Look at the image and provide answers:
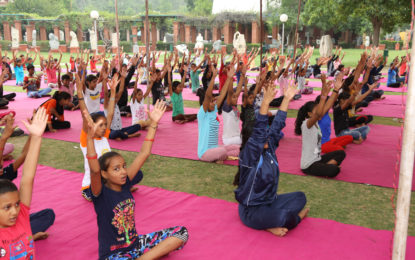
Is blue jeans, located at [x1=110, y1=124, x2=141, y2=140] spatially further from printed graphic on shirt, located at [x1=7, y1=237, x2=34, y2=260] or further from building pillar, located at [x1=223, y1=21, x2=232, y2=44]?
building pillar, located at [x1=223, y1=21, x2=232, y2=44]

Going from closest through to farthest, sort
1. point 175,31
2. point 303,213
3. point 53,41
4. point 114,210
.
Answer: point 114,210
point 303,213
point 53,41
point 175,31

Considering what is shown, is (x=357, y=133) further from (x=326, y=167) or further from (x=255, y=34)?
(x=255, y=34)

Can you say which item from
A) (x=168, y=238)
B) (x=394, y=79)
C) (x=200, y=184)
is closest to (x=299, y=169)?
(x=200, y=184)

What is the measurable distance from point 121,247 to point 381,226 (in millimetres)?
2451

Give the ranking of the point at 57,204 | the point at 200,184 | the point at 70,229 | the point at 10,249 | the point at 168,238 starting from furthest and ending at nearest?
the point at 200,184
the point at 57,204
the point at 70,229
the point at 168,238
the point at 10,249

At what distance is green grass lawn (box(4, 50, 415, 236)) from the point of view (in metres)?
4.06

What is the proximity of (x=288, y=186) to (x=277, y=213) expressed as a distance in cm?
141

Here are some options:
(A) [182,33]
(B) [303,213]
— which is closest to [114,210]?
(B) [303,213]

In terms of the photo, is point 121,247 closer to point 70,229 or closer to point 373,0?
point 70,229

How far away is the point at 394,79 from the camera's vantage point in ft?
46.7

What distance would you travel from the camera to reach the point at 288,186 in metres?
4.89

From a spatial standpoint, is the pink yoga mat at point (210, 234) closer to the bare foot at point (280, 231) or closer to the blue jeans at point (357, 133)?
the bare foot at point (280, 231)

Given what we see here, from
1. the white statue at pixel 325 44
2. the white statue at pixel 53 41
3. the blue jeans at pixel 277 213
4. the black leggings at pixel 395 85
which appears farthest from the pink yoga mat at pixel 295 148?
the white statue at pixel 53 41

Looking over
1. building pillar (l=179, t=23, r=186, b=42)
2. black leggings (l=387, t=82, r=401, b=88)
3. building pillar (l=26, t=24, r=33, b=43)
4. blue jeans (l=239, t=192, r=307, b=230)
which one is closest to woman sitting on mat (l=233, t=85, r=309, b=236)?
blue jeans (l=239, t=192, r=307, b=230)
